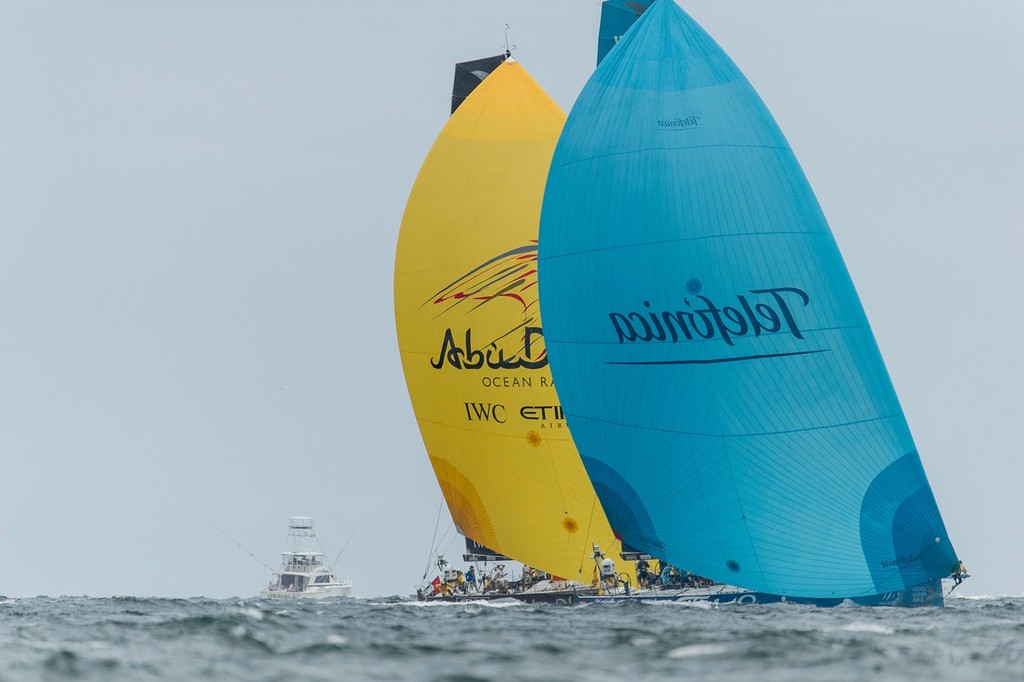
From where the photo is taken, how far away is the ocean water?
16.8 meters

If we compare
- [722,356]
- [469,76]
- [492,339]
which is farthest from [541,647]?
[469,76]

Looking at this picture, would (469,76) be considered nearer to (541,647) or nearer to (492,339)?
(492,339)

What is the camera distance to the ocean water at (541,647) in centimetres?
1684

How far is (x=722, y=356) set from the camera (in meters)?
26.5

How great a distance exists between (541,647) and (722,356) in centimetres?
837

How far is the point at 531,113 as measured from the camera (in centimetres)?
3744

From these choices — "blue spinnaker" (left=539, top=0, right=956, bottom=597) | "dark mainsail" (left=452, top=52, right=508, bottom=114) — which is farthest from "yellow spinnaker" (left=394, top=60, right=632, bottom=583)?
"blue spinnaker" (left=539, top=0, right=956, bottom=597)

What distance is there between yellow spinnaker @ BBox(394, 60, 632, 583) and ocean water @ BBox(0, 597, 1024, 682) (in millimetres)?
8608

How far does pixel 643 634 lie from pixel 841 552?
6245mm

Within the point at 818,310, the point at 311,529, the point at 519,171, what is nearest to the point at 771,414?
the point at 818,310

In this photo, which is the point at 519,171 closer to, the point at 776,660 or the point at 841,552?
the point at 841,552

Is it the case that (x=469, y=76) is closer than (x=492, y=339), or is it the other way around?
(x=492, y=339)

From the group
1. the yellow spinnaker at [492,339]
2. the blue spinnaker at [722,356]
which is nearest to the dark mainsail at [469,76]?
the yellow spinnaker at [492,339]

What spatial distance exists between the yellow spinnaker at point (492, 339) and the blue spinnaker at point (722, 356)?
6444mm
